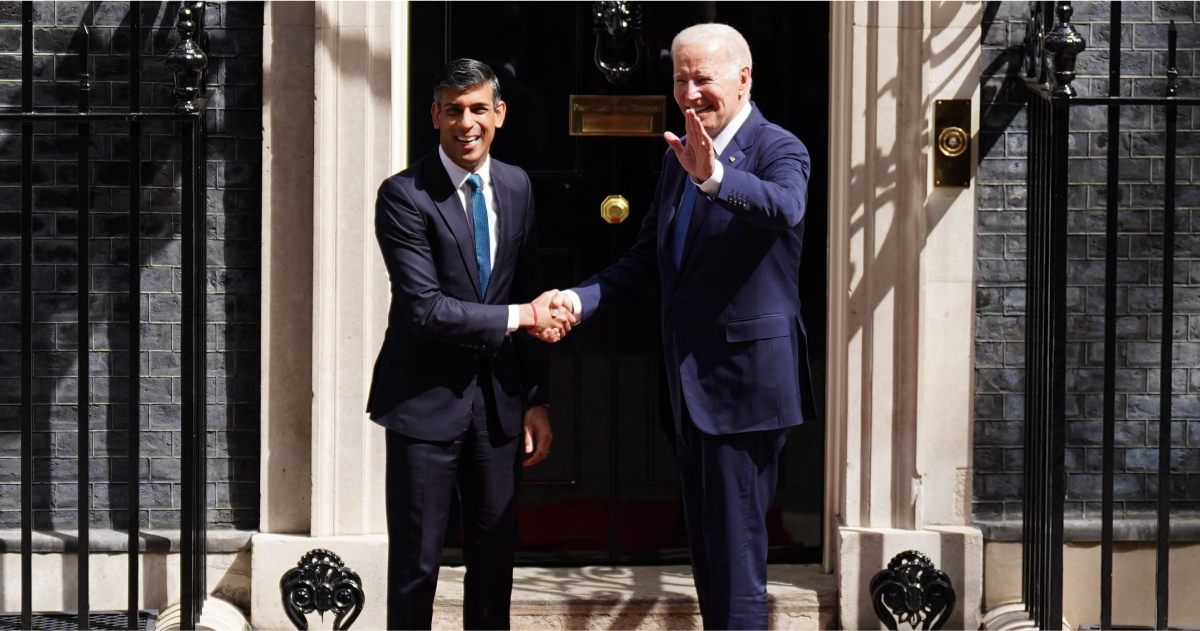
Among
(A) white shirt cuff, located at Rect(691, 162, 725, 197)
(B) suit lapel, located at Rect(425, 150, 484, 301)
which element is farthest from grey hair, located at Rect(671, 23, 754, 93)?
(B) suit lapel, located at Rect(425, 150, 484, 301)

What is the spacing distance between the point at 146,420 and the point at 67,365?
35 centimetres

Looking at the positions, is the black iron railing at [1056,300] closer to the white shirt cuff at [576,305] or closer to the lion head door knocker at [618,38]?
the lion head door knocker at [618,38]

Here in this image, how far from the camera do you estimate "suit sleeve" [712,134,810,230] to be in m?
3.90

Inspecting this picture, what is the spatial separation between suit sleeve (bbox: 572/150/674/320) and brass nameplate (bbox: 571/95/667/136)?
842 millimetres

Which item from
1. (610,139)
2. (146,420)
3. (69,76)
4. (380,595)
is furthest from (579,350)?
(69,76)

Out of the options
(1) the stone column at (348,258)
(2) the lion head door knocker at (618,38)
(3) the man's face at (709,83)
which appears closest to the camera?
(3) the man's face at (709,83)

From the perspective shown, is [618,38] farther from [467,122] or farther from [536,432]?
[536,432]

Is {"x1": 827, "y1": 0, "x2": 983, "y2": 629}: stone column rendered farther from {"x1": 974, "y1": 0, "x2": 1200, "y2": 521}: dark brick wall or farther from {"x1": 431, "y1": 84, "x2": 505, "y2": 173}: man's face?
{"x1": 431, "y1": 84, "x2": 505, "y2": 173}: man's face

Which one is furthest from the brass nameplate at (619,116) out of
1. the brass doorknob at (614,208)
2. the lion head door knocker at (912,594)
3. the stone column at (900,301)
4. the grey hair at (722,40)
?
the lion head door knocker at (912,594)

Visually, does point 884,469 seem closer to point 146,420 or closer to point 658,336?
point 658,336

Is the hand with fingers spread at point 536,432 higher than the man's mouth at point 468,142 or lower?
lower

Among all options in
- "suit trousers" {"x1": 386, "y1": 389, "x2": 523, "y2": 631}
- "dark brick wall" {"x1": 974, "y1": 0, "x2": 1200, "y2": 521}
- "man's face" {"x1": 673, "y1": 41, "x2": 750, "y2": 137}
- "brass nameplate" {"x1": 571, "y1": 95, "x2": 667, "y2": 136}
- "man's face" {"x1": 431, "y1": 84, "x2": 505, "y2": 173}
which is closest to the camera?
"man's face" {"x1": 673, "y1": 41, "x2": 750, "y2": 137}

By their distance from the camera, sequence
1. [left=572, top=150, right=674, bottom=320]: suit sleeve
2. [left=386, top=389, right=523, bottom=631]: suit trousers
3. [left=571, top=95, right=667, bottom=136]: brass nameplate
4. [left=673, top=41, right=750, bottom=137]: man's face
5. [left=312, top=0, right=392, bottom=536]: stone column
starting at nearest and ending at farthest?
1. [left=673, top=41, right=750, bottom=137]: man's face
2. [left=386, top=389, right=523, bottom=631]: suit trousers
3. [left=572, top=150, right=674, bottom=320]: suit sleeve
4. [left=312, top=0, right=392, bottom=536]: stone column
5. [left=571, top=95, right=667, bottom=136]: brass nameplate

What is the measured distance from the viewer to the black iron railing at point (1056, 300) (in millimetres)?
4594
